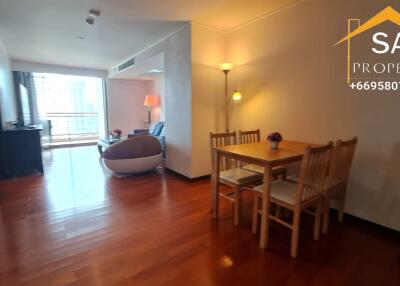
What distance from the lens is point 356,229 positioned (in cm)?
218

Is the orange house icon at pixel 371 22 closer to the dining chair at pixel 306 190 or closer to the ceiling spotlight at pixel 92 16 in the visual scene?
the dining chair at pixel 306 190

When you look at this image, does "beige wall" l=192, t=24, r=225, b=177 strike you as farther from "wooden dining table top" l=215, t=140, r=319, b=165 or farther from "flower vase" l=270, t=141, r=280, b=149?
"flower vase" l=270, t=141, r=280, b=149

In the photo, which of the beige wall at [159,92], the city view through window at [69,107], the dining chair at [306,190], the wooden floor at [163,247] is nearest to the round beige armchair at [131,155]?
the wooden floor at [163,247]

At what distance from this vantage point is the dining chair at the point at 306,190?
1.66 metres

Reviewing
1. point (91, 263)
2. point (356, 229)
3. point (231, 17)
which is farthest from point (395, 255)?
point (231, 17)

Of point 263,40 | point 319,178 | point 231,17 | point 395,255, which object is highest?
point 231,17

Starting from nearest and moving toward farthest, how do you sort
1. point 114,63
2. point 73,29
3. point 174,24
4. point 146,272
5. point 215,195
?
1. point 146,272
2. point 215,195
3. point 174,24
4. point 73,29
5. point 114,63

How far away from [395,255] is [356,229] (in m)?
0.39

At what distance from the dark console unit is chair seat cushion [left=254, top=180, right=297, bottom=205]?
13.5 ft

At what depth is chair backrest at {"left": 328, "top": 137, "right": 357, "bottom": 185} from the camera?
1.92m

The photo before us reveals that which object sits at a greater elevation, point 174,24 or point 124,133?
point 174,24

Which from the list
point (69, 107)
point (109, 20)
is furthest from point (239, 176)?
point (69, 107)

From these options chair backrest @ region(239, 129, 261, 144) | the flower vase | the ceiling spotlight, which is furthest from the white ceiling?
the flower vase

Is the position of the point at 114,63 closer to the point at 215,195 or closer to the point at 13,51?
the point at 13,51
